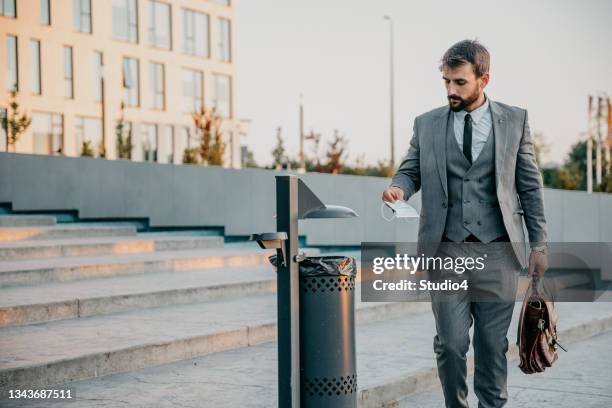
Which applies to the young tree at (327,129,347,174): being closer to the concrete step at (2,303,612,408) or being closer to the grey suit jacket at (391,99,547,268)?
the concrete step at (2,303,612,408)

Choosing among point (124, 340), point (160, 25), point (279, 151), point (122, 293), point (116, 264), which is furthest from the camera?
point (160, 25)

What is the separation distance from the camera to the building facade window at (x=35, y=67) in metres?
45.6

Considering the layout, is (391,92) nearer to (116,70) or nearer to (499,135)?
(116,70)

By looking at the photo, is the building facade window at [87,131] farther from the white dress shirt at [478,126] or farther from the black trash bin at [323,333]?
the white dress shirt at [478,126]

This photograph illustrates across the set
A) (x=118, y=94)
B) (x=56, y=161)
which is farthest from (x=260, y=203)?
(x=118, y=94)

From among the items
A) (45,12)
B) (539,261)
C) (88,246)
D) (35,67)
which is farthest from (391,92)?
(539,261)

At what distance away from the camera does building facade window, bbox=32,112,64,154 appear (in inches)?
1820

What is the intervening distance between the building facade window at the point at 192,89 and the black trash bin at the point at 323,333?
5105cm

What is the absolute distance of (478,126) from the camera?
446 centimetres

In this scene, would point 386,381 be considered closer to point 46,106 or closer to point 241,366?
point 241,366

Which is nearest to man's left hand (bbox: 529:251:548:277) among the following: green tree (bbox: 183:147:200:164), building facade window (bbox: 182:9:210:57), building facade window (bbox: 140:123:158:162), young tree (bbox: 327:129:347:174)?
green tree (bbox: 183:147:200:164)

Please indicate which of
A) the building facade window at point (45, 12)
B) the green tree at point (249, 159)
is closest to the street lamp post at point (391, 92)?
the green tree at point (249, 159)

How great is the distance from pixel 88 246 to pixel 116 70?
4153 centimetres

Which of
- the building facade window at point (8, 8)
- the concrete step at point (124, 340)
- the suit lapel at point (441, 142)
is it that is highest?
the building facade window at point (8, 8)
